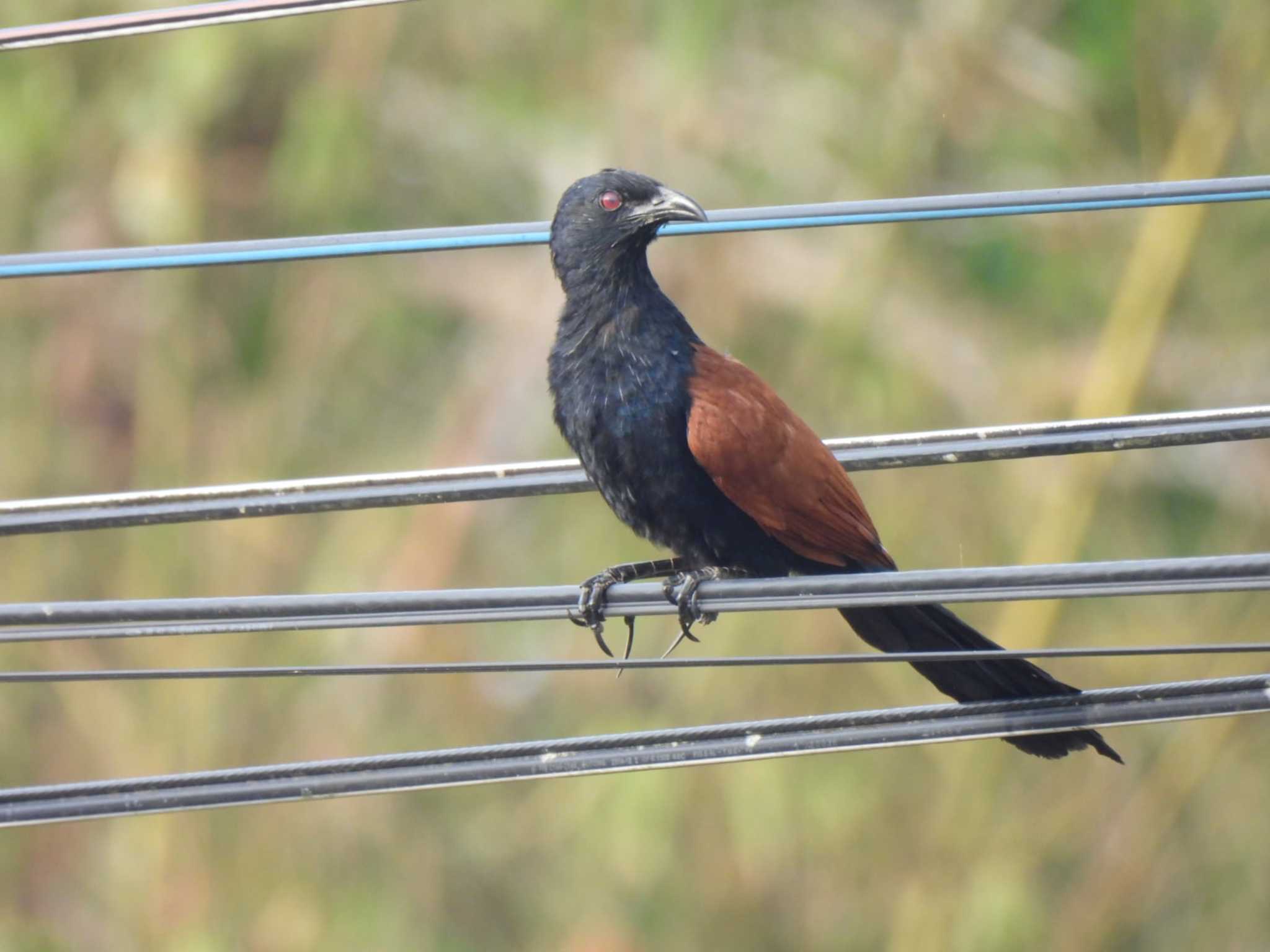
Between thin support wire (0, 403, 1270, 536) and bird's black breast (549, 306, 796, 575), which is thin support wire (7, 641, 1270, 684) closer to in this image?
thin support wire (0, 403, 1270, 536)

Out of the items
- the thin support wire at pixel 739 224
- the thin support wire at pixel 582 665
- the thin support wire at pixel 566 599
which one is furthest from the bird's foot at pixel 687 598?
the thin support wire at pixel 739 224

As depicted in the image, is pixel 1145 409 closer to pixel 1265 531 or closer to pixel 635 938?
pixel 1265 531

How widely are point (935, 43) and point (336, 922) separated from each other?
6.28 m

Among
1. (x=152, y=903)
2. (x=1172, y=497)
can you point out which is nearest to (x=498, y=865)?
(x=152, y=903)

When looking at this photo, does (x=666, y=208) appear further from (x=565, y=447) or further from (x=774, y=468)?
(x=565, y=447)

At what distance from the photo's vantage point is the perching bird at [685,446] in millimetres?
3713

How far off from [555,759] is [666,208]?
144cm

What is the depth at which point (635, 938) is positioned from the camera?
391 inches

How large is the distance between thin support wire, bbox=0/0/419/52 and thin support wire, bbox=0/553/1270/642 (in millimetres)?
1082

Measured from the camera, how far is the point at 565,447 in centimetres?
1008

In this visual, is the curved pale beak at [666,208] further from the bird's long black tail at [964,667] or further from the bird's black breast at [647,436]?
the bird's long black tail at [964,667]

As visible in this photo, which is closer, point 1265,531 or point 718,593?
point 718,593

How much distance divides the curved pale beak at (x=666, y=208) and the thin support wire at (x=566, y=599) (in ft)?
3.53

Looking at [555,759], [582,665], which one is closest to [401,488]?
[555,759]
